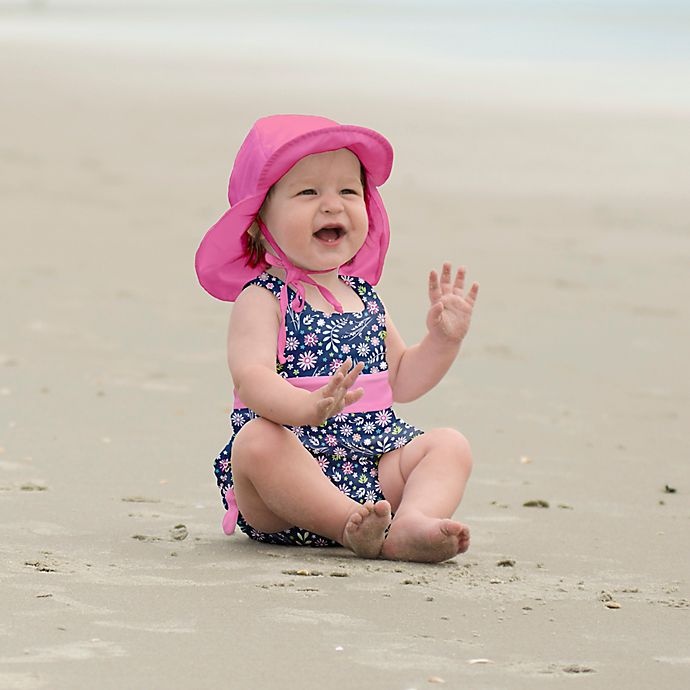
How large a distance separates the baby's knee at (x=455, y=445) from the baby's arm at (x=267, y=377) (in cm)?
31

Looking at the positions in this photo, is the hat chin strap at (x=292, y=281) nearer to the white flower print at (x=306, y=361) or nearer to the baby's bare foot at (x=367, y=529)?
the white flower print at (x=306, y=361)

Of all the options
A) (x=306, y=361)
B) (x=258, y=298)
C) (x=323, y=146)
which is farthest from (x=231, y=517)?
(x=323, y=146)

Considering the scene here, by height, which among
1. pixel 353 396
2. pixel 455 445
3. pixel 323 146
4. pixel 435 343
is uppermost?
pixel 323 146

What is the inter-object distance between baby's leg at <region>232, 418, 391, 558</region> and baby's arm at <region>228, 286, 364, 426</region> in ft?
0.24

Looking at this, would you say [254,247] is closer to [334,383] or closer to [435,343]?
[435,343]

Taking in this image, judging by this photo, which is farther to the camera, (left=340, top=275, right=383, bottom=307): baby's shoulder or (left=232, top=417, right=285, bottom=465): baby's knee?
(left=340, top=275, right=383, bottom=307): baby's shoulder

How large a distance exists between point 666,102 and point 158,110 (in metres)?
7.44

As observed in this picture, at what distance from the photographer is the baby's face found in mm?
3826

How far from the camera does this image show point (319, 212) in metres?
3.84

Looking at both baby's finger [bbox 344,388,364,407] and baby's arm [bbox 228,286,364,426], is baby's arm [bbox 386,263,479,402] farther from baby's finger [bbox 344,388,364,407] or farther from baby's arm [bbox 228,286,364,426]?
baby's finger [bbox 344,388,364,407]

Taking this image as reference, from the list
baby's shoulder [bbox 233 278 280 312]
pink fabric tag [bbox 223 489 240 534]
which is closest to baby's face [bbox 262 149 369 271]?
baby's shoulder [bbox 233 278 280 312]

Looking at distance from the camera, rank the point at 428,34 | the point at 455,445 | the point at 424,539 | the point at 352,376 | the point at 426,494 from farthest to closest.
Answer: the point at 428,34 < the point at 455,445 < the point at 426,494 < the point at 424,539 < the point at 352,376

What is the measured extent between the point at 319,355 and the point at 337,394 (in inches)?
16.3

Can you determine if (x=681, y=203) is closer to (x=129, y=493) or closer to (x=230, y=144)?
(x=230, y=144)
